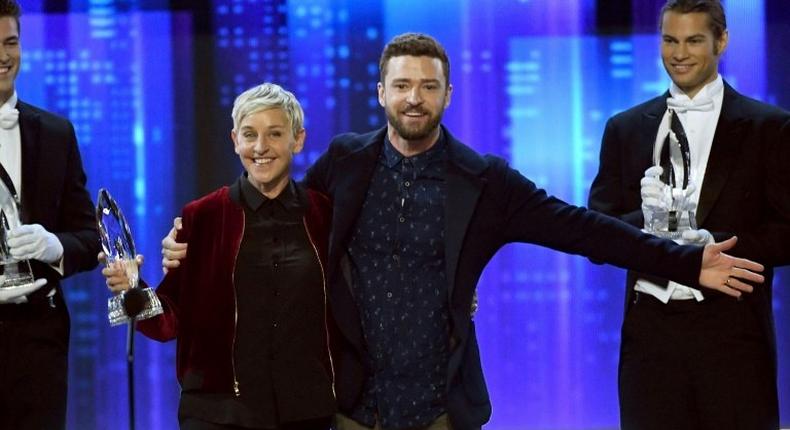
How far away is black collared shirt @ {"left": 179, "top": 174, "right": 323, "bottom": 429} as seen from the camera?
282 cm

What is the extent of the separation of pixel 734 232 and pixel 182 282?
4.94 feet

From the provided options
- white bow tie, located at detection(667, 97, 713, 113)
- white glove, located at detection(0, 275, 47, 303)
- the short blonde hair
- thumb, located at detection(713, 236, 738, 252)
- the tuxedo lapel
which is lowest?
white glove, located at detection(0, 275, 47, 303)

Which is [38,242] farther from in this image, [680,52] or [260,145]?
[680,52]

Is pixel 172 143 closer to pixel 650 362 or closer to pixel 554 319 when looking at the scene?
pixel 554 319

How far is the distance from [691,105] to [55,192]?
181cm

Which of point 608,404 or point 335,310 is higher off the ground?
point 335,310

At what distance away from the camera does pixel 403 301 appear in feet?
9.55

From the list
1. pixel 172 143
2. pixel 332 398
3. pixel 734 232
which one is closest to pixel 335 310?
pixel 332 398

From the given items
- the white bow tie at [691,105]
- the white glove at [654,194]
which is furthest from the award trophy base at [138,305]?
the white bow tie at [691,105]

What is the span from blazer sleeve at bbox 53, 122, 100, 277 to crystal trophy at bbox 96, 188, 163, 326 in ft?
1.44

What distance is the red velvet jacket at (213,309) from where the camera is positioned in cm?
284

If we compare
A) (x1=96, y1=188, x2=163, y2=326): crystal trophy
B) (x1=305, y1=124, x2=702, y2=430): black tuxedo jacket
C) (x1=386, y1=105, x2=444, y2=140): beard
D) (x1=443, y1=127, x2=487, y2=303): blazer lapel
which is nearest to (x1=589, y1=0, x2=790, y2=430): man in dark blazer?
(x1=305, y1=124, x2=702, y2=430): black tuxedo jacket

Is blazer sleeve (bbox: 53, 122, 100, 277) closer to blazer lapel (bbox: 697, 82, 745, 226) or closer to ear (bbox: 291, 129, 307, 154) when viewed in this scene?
ear (bbox: 291, 129, 307, 154)

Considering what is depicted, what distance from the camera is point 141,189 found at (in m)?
4.97
